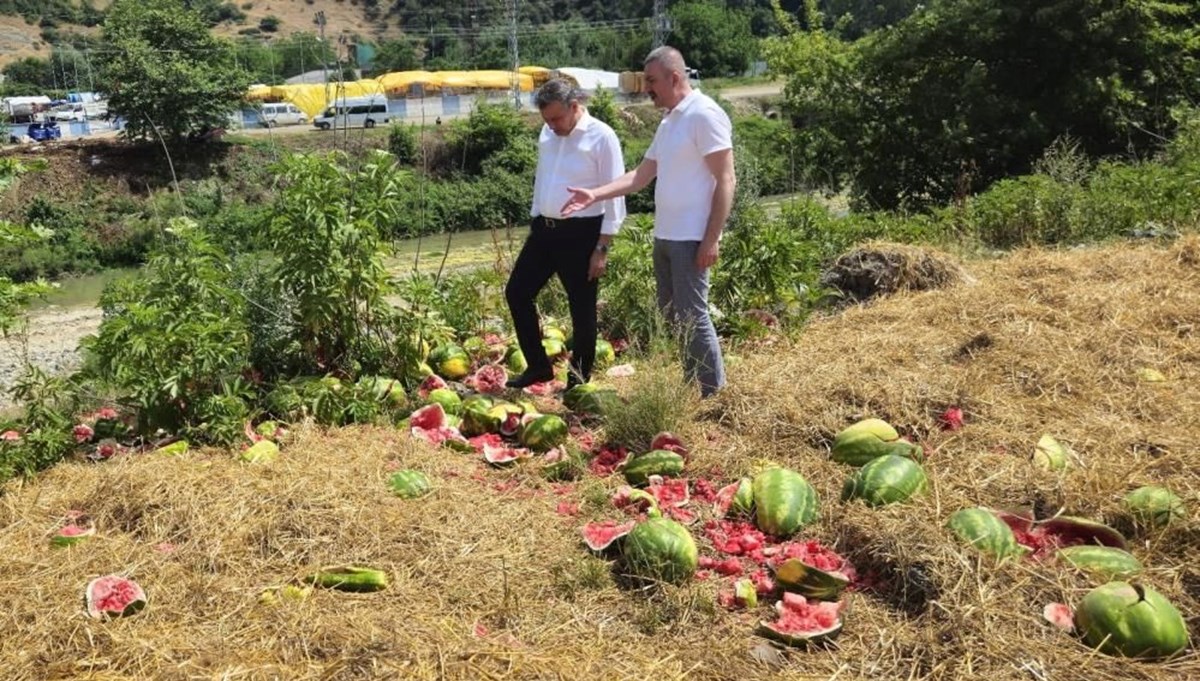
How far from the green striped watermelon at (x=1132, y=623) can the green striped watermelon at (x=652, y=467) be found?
6.11 ft

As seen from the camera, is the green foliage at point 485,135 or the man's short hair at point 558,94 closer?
the man's short hair at point 558,94

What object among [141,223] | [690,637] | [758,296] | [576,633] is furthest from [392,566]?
[141,223]

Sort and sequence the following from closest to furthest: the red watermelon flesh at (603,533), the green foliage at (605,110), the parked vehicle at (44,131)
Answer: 1. the red watermelon flesh at (603,533)
2. the parked vehicle at (44,131)
3. the green foliage at (605,110)

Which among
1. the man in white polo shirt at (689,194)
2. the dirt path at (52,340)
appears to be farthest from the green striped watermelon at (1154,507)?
the dirt path at (52,340)

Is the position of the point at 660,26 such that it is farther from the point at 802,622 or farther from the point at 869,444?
the point at 802,622

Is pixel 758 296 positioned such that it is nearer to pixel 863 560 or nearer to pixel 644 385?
pixel 644 385

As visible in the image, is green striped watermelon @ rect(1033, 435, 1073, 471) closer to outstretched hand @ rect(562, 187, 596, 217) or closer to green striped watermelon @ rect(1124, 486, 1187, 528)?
green striped watermelon @ rect(1124, 486, 1187, 528)

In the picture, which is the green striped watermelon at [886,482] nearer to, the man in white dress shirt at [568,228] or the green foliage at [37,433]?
the man in white dress shirt at [568,228]

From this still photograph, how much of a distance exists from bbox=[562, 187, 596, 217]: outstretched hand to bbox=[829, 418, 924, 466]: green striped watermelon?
189 centimetres

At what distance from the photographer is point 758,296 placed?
7230 mm

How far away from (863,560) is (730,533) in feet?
1.88

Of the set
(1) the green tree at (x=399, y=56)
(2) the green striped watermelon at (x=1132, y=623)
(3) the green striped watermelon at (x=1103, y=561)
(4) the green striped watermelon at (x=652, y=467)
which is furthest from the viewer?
(1) the green tree at (x=399, y=56)

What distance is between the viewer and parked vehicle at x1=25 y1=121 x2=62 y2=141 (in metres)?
46.2

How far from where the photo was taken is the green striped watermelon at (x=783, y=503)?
395 centimetres
